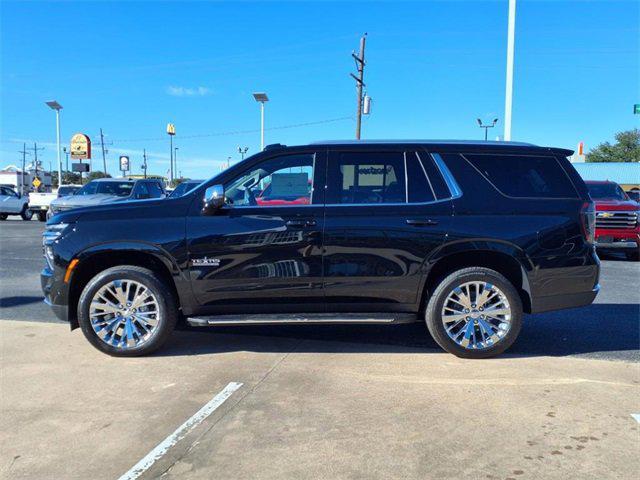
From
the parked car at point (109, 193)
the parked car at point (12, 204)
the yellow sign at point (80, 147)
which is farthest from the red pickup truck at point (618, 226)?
the yellow sign at point (80, 147)

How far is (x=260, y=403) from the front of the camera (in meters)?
3.86

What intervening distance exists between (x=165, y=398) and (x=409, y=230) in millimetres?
2443

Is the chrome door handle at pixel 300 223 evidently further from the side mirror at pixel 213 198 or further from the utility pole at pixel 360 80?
the utility pole at pixel 360 80

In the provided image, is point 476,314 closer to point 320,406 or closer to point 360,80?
point 320,406

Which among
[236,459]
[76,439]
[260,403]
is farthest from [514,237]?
[76,439]

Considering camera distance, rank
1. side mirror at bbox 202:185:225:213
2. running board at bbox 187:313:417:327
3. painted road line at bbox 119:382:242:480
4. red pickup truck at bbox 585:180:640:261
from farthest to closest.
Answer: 1. red pickup truck at bbox 585:180:640:261
2. running board at bbox 187:313:417:327
3. side mirror at bbox 202:185:225:213
4. painted road line at bbox 119:382:242:480

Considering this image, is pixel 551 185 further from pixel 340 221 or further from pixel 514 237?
pixel 340 221

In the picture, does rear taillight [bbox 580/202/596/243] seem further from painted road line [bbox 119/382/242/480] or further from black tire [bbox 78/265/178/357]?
black tire [bbox 78/265/178/357]

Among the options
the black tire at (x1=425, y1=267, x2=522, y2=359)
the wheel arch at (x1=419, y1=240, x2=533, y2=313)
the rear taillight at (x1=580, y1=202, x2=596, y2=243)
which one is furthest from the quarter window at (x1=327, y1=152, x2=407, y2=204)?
the rear taillight at (x1=580, y1=202, x2=596, y2=243)

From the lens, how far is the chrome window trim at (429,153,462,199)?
4792mm

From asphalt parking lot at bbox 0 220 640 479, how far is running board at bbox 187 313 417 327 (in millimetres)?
387

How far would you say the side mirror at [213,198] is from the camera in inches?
178

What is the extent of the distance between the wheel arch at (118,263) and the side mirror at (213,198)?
22.5 inches

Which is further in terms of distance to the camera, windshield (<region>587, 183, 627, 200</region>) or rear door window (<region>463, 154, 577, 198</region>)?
windshield (<region>587, 183, 627, 200</region>)
